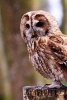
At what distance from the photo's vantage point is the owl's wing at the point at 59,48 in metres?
5.72

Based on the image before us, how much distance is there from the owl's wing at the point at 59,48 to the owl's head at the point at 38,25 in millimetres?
133

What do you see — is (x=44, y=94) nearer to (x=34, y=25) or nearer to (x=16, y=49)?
(x=34, y=25)

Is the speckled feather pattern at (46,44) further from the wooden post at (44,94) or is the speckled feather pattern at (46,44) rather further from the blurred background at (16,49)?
the blurred background at (16,49)

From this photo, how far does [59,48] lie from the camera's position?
5766 millimetres

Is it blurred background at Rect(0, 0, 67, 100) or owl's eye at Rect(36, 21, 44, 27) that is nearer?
owl's eye at Rect(36, 21, 44, 27)

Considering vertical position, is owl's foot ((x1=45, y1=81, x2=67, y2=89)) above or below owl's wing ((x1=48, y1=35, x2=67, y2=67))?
below

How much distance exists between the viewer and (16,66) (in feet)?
35.9

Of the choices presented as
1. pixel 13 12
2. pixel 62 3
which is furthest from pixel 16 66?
pixel 62 3

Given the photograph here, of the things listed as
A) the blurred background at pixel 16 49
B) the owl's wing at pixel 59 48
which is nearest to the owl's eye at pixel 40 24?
the owl's wing at pixel 59 48

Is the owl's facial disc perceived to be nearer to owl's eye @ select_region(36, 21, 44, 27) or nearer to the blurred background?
owl's eye @ select_region(36, 21, 44, 27)

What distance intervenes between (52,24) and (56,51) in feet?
1.18

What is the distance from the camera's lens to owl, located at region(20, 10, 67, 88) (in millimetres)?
5750

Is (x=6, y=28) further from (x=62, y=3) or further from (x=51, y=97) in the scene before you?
(x=51, y=97)

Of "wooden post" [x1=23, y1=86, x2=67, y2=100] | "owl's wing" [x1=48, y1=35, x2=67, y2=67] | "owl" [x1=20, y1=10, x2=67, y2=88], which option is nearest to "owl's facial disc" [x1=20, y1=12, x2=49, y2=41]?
"owl" [x1=20, y1=10, x2=67, y2=88]
